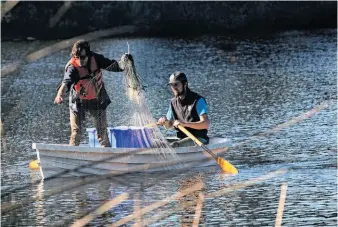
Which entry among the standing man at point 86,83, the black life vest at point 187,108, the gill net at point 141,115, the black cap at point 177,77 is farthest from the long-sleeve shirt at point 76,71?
the black life vest at point 187,108

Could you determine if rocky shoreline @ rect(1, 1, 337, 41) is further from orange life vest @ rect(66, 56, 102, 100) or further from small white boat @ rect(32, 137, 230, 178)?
orange life vest @ rect(66, 56, 102, 100)

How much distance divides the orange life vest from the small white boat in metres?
0.70

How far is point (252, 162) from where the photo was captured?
1373 centimetres

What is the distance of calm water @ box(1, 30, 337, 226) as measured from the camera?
10.3 m

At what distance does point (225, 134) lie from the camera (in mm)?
16797

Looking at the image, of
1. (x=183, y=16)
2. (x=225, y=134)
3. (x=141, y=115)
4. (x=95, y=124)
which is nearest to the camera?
(x=95, y=124)

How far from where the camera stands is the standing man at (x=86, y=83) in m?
12.6

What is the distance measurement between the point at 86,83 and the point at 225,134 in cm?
458

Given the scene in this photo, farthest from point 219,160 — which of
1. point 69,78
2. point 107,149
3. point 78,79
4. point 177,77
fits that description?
point 69,78

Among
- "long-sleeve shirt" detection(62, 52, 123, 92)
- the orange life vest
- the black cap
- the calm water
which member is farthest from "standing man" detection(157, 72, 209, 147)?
the orange life vest

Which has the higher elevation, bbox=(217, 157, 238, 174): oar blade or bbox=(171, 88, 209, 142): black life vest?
bbox=(171, 88, 209, 142): black life vest

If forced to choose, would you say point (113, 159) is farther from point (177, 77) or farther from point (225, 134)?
point (225, 134)

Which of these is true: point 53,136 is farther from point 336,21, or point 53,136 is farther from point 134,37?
point 336,21

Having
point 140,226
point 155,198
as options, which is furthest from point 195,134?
point 140,226
